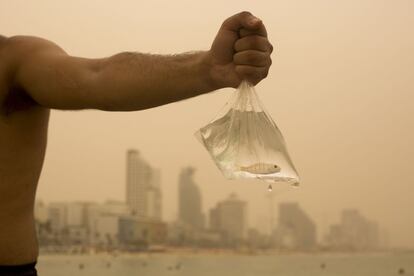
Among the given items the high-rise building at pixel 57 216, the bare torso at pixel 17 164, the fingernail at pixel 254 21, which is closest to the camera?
the fingernail at pixel 254 21

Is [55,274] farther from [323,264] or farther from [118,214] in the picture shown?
[323,264]

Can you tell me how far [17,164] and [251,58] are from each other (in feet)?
1.52

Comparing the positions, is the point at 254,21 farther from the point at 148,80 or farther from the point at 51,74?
the point at 51,74

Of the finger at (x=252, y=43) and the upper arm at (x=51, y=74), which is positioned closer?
the finger at (x=252, y=43)

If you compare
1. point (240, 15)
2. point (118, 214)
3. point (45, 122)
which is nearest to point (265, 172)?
point (240, 15)

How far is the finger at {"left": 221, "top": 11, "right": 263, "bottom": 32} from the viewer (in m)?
0.63

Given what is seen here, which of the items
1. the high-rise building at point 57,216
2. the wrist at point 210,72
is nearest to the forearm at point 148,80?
the wrist at point 210,72

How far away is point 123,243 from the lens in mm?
4293

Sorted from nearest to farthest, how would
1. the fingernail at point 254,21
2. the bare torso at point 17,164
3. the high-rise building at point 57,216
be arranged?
the fingernail at point 254,21 < the bare torso at point 17,164 < the high-rise building at point 57,216

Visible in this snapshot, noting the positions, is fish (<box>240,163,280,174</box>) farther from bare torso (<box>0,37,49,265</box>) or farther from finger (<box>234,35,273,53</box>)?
bare torso (<box>0,37,49,265</box>)

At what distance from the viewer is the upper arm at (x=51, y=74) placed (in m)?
0.77

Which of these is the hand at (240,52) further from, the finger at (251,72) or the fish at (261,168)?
the fish at (261,168)

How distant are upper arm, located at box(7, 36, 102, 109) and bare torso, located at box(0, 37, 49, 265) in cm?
3

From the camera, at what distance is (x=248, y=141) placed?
69cm
